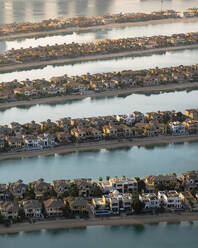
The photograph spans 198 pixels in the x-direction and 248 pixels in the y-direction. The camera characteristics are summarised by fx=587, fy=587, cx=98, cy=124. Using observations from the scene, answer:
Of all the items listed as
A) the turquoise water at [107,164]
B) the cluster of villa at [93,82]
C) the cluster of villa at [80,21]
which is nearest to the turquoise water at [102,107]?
the cluster of villa at [93,82]

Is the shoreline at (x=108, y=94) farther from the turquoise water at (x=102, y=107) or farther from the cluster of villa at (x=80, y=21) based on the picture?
the cluster of villa at (x=80, y=21)

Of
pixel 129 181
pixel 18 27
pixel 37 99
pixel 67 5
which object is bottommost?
pixel 129 181

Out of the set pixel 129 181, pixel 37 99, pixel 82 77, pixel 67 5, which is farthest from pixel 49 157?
pixel 67 5

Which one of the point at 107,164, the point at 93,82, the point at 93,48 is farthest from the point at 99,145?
the point at 93,48

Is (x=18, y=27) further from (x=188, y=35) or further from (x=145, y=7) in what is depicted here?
(x=145, y=7)

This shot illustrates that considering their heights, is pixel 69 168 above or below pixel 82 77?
below

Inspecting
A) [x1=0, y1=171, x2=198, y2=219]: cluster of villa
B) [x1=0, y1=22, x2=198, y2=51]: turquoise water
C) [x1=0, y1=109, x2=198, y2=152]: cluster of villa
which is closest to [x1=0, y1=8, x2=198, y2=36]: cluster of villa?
[x1=0, y1=22, x2=198, y2=51]: turquoise water

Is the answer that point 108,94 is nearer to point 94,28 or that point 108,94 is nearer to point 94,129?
point 94,129
